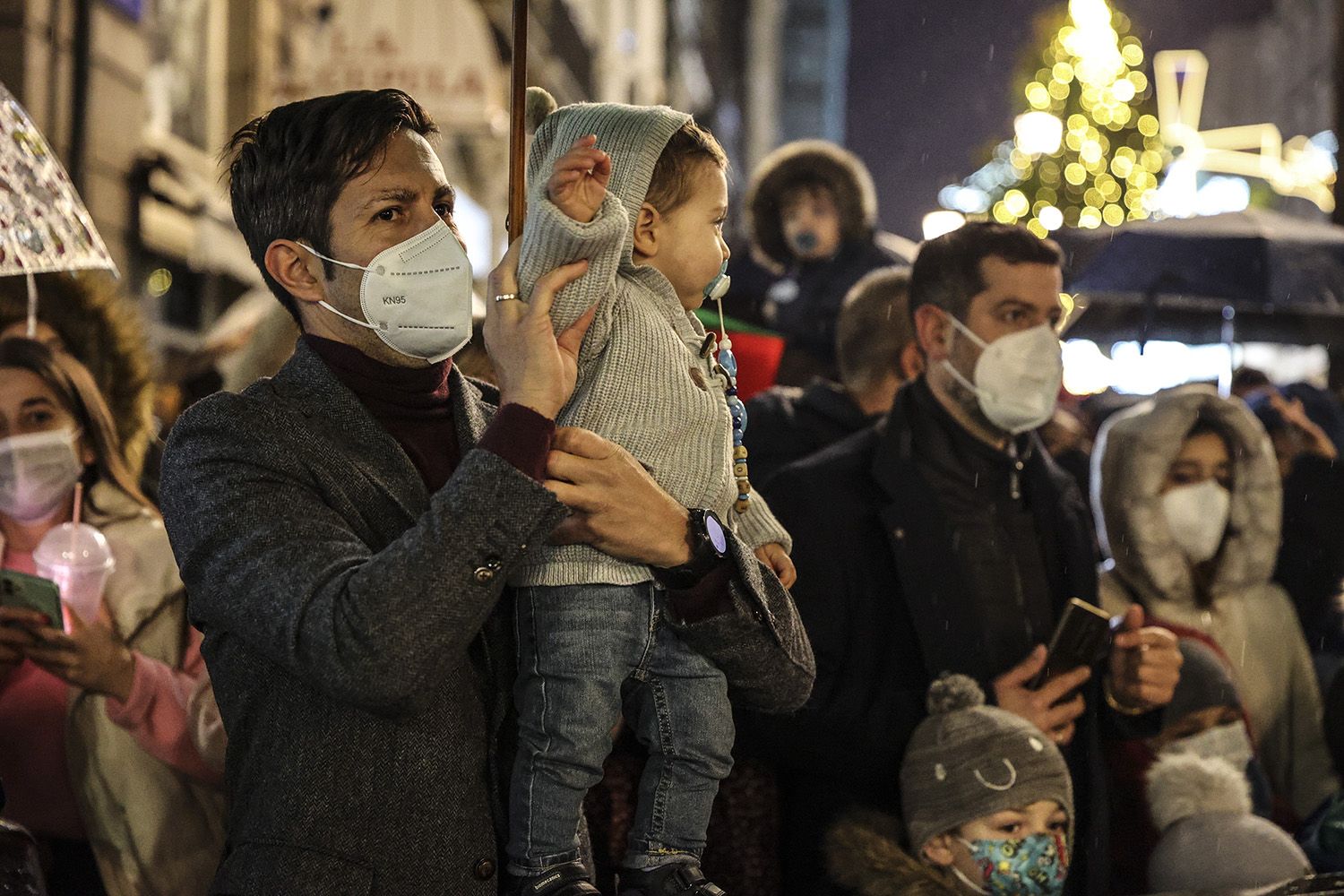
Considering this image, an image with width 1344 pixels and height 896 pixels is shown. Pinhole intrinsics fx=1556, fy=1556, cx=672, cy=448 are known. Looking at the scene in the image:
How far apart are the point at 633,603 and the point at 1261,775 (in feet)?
8.48

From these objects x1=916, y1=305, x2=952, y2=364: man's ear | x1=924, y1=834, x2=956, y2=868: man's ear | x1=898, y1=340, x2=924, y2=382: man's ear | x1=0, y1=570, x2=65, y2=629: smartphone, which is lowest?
x1=924, y1=834, x2=956, y2=868: man's ear

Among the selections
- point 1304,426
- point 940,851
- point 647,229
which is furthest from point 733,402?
point 1304,426

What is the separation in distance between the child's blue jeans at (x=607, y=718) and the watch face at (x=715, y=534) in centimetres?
15

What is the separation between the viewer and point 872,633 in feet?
12.4

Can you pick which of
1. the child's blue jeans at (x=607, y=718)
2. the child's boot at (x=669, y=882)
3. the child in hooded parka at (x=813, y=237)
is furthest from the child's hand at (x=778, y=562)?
the child in hooded parka at (x=813, y=237)

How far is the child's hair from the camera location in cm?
274

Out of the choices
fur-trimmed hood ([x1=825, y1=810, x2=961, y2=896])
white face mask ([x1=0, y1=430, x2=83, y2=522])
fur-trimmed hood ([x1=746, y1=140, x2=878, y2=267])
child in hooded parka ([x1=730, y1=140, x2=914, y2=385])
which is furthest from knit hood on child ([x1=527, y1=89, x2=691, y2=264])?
fur-trimmed hood ([x1=746, y1=140, x2=878, y2=267])

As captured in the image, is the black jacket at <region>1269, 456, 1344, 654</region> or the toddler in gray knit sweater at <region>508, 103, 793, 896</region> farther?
the black jacket at <region>1269, 456, 1344, 654</region>

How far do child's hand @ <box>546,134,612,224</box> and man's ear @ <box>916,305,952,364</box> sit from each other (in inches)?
76.5

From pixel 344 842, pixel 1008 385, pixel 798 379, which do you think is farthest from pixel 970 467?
pixel 798 379

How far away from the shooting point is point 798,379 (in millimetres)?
6719

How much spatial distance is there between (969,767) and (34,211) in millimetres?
2416

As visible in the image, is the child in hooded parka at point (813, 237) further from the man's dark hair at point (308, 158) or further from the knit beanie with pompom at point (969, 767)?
the man's dark hair at point (308, 158)

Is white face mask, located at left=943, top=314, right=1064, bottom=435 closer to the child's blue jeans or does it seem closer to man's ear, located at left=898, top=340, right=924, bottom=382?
man's ear, located at left=898, top=340, right=924, bottom=382
